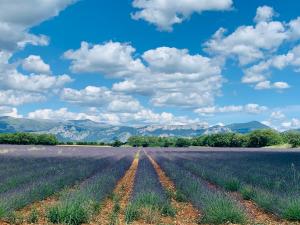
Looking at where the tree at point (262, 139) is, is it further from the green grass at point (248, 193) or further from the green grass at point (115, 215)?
the green grass at point (115, 215)

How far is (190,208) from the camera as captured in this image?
12.7 m

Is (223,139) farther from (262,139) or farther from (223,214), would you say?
(223,214)

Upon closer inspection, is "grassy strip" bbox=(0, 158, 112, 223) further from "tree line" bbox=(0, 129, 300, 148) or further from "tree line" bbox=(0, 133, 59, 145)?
"tree line" bbox=(0, 133, 59, 145)

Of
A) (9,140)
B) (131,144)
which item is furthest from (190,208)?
(131,144)

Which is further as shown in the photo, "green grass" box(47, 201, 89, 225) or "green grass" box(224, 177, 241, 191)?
"green grass" box(224, 177, 241, 191)

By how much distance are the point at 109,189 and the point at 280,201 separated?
650 cm

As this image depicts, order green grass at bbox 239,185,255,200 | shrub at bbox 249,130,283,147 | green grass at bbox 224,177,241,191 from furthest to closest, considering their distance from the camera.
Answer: shrub at bbox 249,130,283,147
green grass at bbox 224,177,241,191
green grass at bbox 239,185,255,200

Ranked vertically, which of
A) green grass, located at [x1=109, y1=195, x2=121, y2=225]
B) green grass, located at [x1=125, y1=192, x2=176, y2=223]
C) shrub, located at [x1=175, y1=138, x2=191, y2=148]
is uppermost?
shrub, located at [x1=175, y1=138, x2=191, y2=148]

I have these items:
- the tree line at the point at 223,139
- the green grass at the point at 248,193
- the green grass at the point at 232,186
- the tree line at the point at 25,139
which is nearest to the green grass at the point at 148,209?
the green grass at the point at 248,193

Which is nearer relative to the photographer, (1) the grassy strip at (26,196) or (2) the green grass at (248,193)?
(1) the grassy strip at (26,196)

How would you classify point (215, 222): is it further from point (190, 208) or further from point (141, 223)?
point (190, 208)

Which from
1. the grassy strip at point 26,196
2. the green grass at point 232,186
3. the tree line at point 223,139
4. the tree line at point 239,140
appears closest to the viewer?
the grassy strip at point 26,196

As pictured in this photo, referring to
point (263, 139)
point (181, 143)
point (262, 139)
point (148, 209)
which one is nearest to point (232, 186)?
point (148, 209)

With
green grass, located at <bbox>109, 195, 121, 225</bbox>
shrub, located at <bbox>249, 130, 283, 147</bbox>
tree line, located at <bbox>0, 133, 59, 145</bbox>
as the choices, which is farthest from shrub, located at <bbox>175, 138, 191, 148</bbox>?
green grass, located at <bbox>109, 195, 121, 225</bbox>
